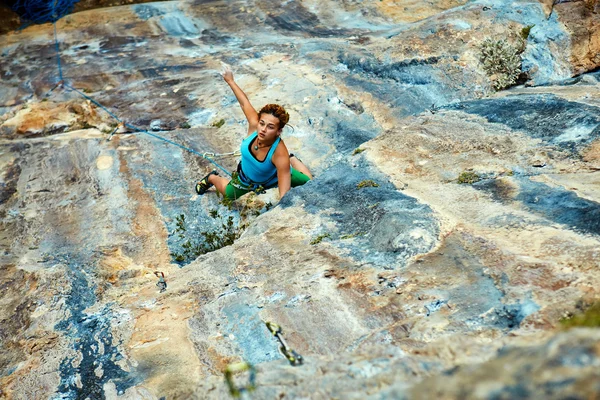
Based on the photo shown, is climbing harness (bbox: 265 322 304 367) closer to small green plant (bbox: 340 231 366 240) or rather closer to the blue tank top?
small green plant (bbox: 340 231 366 240)

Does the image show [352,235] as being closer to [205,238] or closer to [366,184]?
[366,184]

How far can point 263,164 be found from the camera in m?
5.89

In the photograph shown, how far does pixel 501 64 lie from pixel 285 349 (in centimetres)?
579

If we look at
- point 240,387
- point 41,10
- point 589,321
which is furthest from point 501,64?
point 41,10

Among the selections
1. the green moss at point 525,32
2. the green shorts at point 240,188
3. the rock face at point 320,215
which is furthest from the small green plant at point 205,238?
the green moss at point 525,32

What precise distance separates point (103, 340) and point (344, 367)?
2.03 metres

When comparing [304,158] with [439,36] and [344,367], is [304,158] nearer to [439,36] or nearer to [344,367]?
[439,36]

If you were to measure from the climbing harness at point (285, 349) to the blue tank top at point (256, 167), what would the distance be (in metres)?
2.49

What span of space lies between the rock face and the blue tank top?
171 mm

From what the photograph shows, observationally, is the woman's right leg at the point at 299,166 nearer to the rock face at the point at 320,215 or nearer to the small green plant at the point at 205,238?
the rock face at the point at 320,215

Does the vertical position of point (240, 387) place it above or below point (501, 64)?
above

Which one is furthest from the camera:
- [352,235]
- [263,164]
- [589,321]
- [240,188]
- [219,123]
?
[219,123]

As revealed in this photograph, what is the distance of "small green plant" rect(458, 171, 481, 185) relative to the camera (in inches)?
196

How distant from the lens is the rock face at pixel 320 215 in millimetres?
3012
